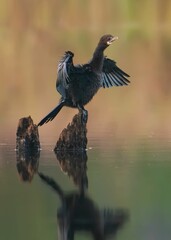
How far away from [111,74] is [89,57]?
53.7 feet

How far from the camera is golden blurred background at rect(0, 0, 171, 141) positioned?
690 inches

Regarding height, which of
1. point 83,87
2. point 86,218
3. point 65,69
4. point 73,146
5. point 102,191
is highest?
point 65,69

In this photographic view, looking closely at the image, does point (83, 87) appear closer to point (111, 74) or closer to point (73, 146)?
point (73, 146)

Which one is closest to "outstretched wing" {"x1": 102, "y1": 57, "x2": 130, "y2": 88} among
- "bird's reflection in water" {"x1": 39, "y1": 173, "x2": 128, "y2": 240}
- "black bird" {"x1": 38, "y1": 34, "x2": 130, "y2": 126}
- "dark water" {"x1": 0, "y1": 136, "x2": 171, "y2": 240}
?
"black bird" {"x1": 38, "y1": 34, "x2": 130, "y2": 126}

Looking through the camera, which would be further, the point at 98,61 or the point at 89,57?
the point at 89,57

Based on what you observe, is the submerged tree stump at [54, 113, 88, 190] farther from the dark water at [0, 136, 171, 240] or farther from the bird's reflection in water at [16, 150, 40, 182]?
the bird's reflection in water at [16, 150, 40, 182]

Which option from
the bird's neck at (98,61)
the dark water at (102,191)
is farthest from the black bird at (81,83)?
the dark water at (102,191)

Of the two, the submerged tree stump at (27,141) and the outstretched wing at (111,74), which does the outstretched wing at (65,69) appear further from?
the outstretched wing at (111,74)

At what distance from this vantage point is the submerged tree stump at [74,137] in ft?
43.1

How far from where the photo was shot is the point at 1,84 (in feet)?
85.3

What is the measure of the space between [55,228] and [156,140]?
18.9 feet

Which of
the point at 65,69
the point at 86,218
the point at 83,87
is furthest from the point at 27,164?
the point at 86,218

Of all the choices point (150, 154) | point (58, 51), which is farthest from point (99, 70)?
point (58, 51)

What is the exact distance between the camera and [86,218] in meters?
9.35
